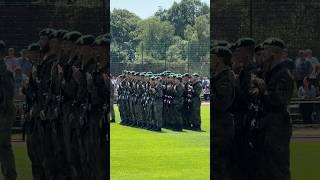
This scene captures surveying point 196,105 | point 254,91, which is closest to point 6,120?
point 254,91

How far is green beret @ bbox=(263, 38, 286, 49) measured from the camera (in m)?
6.91

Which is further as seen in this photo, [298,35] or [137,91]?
[137,91]

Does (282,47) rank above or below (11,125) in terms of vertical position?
above

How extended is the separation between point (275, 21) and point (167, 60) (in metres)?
3.99

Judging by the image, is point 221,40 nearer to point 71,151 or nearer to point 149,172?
point 71,151

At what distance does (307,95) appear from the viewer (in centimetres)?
699

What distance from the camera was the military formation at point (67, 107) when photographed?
6961 mm

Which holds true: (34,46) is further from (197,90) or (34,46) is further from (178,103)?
(197,90)

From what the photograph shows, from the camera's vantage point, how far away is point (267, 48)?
6.92 m

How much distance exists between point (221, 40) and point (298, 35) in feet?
2.62

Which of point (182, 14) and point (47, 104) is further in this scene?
point (182, 14)

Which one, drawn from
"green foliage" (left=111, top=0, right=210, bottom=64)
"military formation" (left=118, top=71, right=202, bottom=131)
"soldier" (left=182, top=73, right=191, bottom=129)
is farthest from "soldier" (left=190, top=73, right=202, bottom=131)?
"green foliage" (left=111, top=0, right=210, bottom=64)

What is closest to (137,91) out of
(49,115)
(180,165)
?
(180,165)

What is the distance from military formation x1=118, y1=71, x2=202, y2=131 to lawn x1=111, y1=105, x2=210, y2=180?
0.35 meters
